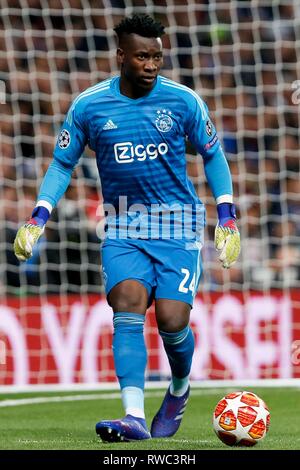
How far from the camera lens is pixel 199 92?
12344 mm

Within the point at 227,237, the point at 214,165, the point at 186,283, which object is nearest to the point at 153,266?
the point at 186,283

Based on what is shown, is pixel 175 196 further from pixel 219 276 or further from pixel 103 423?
pixel 219 276

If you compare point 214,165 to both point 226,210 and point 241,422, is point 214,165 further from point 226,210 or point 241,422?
point 241,422

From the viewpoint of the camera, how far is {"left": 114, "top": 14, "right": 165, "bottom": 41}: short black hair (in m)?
5.65

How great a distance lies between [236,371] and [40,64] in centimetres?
426

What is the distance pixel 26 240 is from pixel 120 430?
3.28 ft

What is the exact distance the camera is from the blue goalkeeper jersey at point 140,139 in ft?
19.0

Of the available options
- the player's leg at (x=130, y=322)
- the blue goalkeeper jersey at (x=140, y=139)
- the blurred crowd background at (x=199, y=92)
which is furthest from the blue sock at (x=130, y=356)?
the blurred crowd background at (x=199, y=92)

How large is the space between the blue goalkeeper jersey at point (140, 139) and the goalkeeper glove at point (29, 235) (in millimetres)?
335

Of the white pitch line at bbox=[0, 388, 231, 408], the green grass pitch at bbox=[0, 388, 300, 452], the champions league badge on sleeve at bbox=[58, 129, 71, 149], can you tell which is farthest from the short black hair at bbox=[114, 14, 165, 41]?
the white pitch line at bbox=[0, 388, 231, 408]

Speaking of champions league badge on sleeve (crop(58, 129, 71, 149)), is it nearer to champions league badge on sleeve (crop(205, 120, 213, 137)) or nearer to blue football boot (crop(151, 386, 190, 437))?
champions league badge on sleeve (crop(205, 120, 213, 137))

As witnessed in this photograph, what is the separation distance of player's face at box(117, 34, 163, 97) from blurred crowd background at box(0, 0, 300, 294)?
6006 millimetres

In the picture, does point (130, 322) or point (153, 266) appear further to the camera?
point (153, 266)

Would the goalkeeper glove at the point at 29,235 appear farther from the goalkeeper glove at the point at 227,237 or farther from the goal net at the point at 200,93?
the goal net at the point at 200,93
